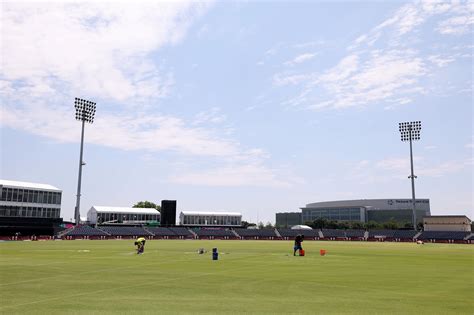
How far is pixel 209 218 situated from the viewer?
169375 millimetres

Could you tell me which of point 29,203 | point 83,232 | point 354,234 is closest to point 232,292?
point 83,232

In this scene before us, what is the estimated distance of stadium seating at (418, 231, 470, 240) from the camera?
10936cm

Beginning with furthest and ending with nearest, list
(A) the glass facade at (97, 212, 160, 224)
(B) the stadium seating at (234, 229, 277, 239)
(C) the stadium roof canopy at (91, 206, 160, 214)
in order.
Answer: (C) the stadium roof canopy at (91, 206, 160, 214) → (A) the glass facade at (97, 212, 160, 224) → (B) the stadium seating at (234, 229, 277, 239)

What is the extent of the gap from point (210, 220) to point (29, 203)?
256 ft

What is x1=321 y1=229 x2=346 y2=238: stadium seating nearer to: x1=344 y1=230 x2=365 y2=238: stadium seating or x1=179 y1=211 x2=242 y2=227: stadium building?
x1=344 y1=230 x2=365 y2=238: stadium seating


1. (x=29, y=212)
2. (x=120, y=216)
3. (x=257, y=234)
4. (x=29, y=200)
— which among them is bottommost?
(x=257, y=234)

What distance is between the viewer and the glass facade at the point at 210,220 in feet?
543

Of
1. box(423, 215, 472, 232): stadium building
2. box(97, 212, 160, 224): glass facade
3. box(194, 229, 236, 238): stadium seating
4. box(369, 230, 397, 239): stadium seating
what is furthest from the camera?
box(97, 212, 160, 224): glass facade

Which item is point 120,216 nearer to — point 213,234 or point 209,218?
point 209,218

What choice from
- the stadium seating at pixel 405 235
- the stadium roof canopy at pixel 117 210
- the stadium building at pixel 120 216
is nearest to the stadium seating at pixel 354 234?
the stadium seating at pixel 405 235

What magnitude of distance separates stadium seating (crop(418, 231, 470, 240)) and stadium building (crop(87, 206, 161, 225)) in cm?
9629

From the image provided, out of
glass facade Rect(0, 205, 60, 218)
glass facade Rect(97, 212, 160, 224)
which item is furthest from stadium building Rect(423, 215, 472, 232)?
glass facade Rect(0, 205, 60, 218)

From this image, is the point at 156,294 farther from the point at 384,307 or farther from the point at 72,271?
the point at 72,271

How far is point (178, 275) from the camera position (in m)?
22.2
